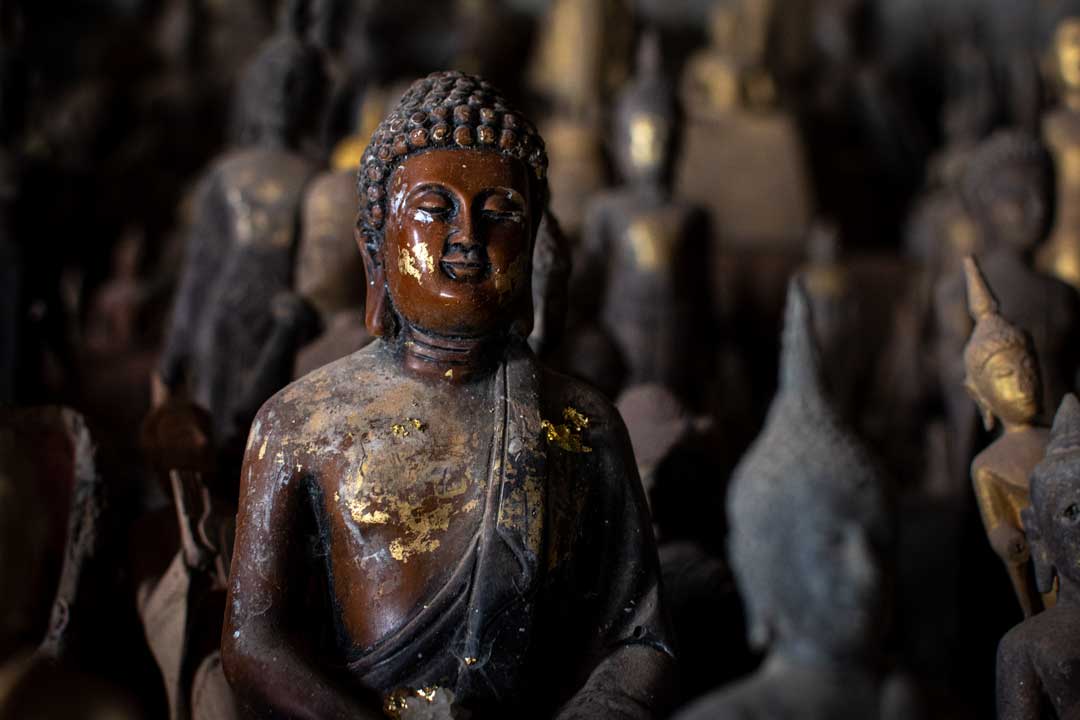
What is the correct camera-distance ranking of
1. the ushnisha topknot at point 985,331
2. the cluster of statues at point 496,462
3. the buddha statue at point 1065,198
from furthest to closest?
the buddha statue at point 1065,198 < the ushnisha topknot at point 985,331 < the cluster of statues at point 496,462

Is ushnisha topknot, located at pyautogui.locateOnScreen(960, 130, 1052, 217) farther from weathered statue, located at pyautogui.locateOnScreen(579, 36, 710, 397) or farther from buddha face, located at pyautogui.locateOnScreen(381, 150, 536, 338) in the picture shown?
buddha face, located at pyautogui.locateOnScreen(381, 150, 536, 338)

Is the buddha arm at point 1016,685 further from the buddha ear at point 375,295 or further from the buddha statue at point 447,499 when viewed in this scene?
the buddha ear at point 375,295

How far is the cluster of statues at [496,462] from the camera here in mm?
2273

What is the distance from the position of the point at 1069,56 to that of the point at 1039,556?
4.35 metres

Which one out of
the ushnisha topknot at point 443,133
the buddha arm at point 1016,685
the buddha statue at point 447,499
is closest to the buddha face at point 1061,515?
the buddha arm at point 1016,685

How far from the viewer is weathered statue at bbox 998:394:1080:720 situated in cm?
266

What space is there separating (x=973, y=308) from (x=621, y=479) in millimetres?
1152

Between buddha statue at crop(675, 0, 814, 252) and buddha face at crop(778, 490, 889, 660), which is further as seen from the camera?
buddha statue at crop(675, 0, 814, 252)

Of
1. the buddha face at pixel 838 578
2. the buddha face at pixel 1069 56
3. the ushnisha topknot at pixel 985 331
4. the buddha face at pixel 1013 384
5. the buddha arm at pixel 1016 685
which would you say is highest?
the buddha face at pixel 1069 56

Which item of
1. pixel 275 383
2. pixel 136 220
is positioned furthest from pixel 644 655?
pixel 136 220

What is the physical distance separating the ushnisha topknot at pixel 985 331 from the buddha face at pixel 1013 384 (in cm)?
2

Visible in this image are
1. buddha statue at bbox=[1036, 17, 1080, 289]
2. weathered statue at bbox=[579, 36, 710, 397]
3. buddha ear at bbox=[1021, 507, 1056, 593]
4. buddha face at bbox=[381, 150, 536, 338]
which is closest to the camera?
buddha face at bbox=[381, 150, 536, 338]

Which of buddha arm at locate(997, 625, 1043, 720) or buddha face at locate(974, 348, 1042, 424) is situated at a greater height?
buddha face at locate(974, 348, 1042, 424)

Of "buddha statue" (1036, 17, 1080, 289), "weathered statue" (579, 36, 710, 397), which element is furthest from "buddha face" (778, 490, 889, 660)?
"buddha statue" (1036, 17, 1080, 289)
